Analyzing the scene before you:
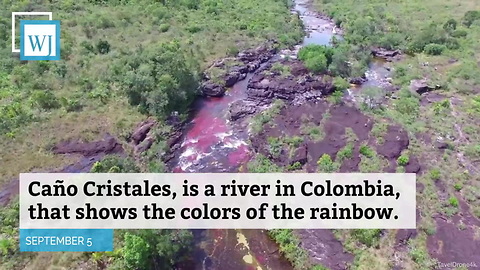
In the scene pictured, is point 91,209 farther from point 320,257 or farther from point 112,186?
point 320,257

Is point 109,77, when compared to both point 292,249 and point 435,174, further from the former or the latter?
point 435,174

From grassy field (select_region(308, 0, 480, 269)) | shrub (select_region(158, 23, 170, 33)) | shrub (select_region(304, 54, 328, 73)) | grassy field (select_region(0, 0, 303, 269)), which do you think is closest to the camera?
grassy field (select_region(0, 0, 303, 269))

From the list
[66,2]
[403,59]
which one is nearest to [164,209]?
[403,59]

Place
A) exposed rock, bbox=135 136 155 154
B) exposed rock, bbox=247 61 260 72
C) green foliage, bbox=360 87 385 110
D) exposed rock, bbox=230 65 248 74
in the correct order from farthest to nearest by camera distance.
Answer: exposed rock, bbox=247 61 260 72, exposed rock, bbox=230 65 248 74, green foliage, bbox=360 87 385 110, exposed rock, bbox=135 136 155 154

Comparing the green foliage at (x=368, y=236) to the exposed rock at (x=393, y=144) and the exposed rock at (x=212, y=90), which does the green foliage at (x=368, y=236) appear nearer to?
the exposed rock at (x=393, y=144)

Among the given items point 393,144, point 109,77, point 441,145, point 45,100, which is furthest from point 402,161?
point 45,100

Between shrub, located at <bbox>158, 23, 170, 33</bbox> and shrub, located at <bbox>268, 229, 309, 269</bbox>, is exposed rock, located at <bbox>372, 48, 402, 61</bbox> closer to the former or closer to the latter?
shrub, located at <bbox>158, 23, 170, 33</bbox>

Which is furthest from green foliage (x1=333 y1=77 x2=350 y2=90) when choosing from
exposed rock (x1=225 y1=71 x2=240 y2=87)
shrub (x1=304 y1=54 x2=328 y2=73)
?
exposed rock (x1=225 y1=71 x2=240 y2=87)
